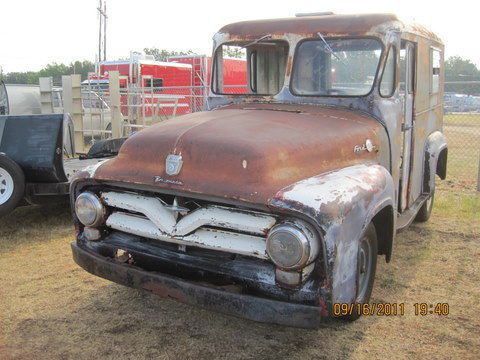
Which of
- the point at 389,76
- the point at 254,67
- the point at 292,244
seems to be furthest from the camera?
the point at 254,67

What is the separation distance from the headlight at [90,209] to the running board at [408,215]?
93.5 inches

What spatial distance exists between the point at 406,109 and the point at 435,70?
1324 mm

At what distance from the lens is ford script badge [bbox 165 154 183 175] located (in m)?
3.01

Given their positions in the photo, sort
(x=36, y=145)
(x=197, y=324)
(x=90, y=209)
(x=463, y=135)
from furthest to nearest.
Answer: (x=463, y=135) → (x=36, y=145) → (x=197, y=324) → (x=90, y=209)

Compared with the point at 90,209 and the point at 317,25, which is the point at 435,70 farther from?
the point at 90,209

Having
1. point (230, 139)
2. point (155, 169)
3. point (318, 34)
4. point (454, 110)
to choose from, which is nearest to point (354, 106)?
point (318, 34)

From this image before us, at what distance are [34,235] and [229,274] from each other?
11.9 feet

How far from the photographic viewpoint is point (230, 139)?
308 centimetres

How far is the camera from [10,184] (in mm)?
5414

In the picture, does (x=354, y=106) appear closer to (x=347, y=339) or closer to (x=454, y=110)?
(x=347, y=339)

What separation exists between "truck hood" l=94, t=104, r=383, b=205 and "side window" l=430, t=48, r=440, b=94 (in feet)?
6.36
